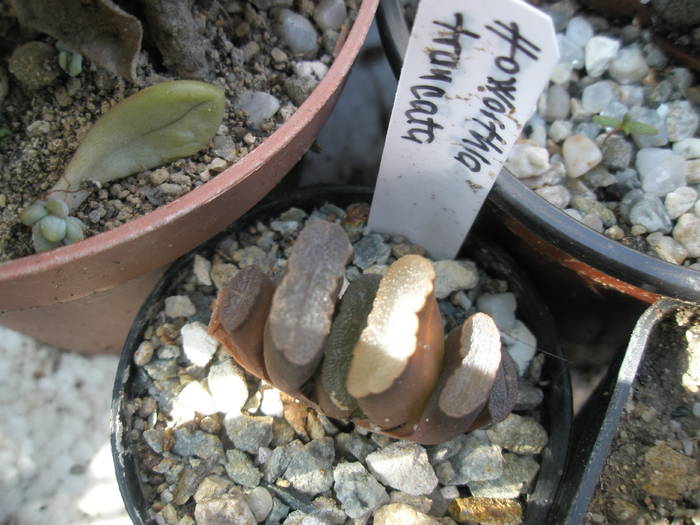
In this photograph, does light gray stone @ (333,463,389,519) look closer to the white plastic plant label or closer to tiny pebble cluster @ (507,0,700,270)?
the white plastic plant label

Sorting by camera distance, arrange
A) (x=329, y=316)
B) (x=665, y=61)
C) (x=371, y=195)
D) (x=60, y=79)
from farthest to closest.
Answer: (x=665, y=61)
(x=371, y=195)
(x=60, y=79)
(x=329, y=316)

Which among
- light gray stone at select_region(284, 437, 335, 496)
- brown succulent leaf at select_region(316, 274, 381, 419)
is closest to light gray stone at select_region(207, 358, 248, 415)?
light gray stone at select_region(284, 437, 335, 496)

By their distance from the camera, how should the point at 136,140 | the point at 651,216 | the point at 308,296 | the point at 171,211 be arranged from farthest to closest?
the point at 651,216 < the point at 136,140 < the point at 171,211 < the point at 308,296

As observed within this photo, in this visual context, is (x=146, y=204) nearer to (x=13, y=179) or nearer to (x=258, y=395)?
(x=13, y=179)

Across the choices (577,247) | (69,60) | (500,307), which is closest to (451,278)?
(500,307)

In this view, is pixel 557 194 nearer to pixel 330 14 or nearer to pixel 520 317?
pixel 520 317

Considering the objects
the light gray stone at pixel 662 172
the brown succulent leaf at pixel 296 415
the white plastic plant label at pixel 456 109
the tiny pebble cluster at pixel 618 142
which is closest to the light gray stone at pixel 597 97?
the tiny pebble cluster at pixel 618 142

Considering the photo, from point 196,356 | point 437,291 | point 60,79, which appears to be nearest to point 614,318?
point 437,291
